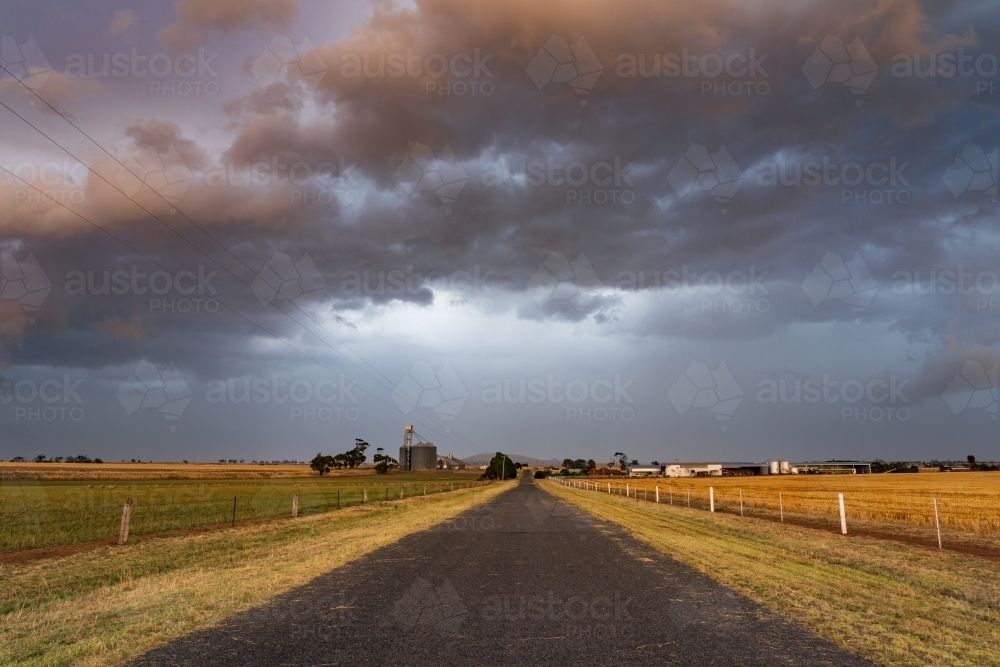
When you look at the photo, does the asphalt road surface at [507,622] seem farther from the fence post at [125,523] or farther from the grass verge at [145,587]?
the fence post at [125,523]

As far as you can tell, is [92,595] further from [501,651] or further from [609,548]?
[609,548]

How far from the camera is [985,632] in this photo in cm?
843

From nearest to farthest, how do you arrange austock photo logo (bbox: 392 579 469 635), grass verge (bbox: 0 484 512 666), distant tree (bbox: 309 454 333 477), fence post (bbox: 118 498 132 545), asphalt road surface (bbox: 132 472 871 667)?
asphalt road surface (bbox: 132 472 871 667) → grass verge (bbox: 0 484 512 666) → austock photo logo (bbox: 392 579 469 635) → fence post (bbox: 118 498 132 545) → distant tree (bbox: 309 454 333 477)

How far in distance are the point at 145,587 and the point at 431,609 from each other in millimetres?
5741

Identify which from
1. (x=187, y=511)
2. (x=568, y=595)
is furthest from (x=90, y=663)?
(x=187, y=511)

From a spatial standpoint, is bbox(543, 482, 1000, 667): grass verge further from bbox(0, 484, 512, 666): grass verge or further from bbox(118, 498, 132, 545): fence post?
bbox(118, 498, 132, 545): fence post

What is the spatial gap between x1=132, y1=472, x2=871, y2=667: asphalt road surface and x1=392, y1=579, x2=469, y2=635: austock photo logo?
0.03m

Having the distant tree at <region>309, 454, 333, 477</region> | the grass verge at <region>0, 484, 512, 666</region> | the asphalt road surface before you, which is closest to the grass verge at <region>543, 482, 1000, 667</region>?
the asphalt road surface

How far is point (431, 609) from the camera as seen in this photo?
9.49 meters

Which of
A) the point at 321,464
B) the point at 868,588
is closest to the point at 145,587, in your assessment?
the point at 868,588

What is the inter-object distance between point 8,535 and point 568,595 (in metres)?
22.1

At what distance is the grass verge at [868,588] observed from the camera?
768 cm

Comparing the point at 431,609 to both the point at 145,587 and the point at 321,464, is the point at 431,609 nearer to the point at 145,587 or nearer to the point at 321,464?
the point at 145,587

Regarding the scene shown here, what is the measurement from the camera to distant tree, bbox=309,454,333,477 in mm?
180375
